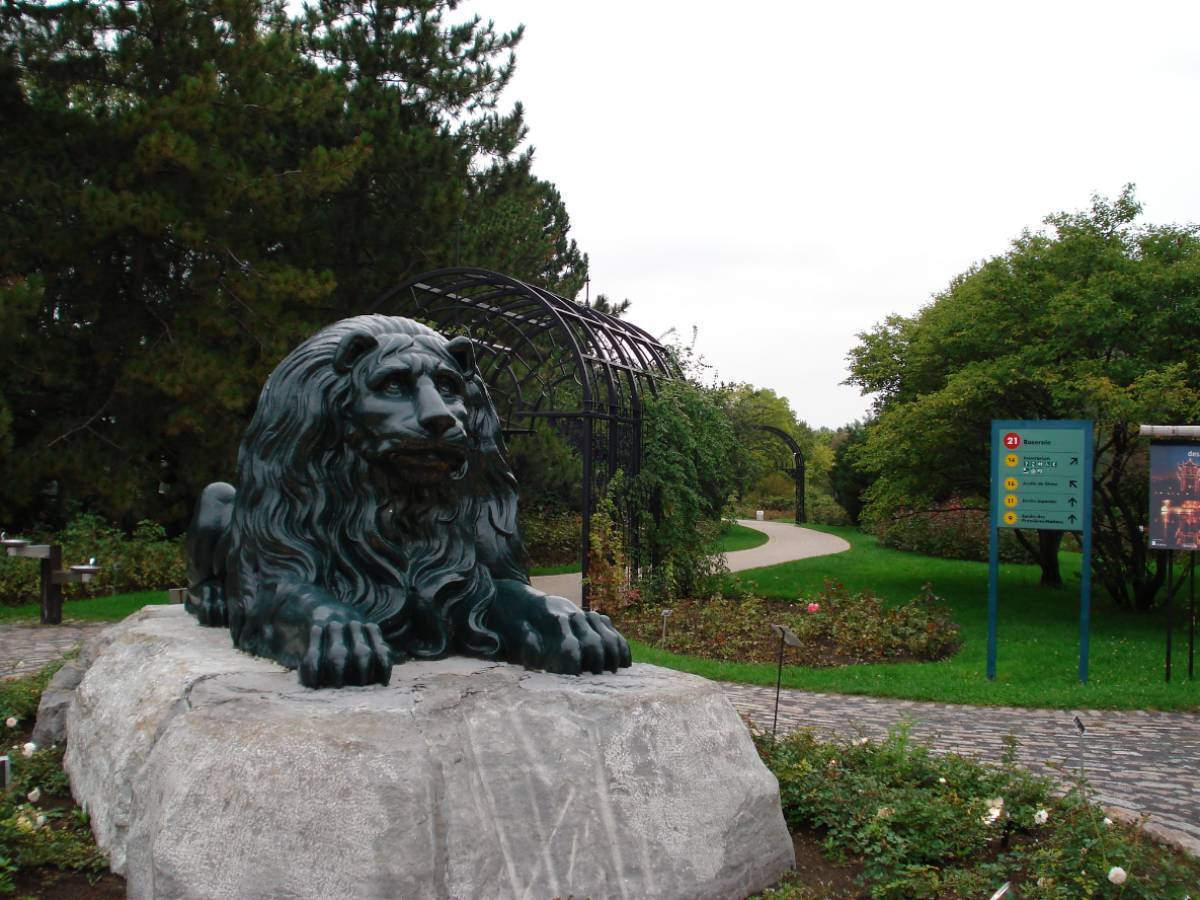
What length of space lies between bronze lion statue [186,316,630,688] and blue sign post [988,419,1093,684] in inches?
213

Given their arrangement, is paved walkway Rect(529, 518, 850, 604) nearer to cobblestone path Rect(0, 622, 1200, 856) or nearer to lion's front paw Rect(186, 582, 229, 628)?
cobblestone path Rect(0, 622, 1200, 856)

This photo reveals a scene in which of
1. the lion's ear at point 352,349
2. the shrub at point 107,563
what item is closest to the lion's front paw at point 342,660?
the lion's ear at point 352,349

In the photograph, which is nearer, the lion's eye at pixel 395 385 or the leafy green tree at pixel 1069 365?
the lion's eye at pixel 395 385

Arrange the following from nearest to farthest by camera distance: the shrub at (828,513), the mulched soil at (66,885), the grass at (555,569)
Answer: the mulched soil at (66,885) → the grass at (555,569) → the shrub at (828,513)

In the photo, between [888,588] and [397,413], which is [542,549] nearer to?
[888,588]

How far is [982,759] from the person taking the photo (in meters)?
5.52

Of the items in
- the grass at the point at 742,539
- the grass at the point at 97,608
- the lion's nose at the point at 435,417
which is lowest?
the grass at the point at 97,608

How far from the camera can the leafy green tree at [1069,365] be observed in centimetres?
1062

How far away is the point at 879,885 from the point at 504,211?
13879 mm

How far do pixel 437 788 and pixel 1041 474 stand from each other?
21.2ft

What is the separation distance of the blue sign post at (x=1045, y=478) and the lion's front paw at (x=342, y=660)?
6.13m

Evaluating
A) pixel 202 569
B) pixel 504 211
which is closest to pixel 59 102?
pixel 504 211

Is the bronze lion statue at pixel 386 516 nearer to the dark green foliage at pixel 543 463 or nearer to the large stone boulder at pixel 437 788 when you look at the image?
the large stone boulder at pixel 437 788

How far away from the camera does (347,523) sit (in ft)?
11.6
